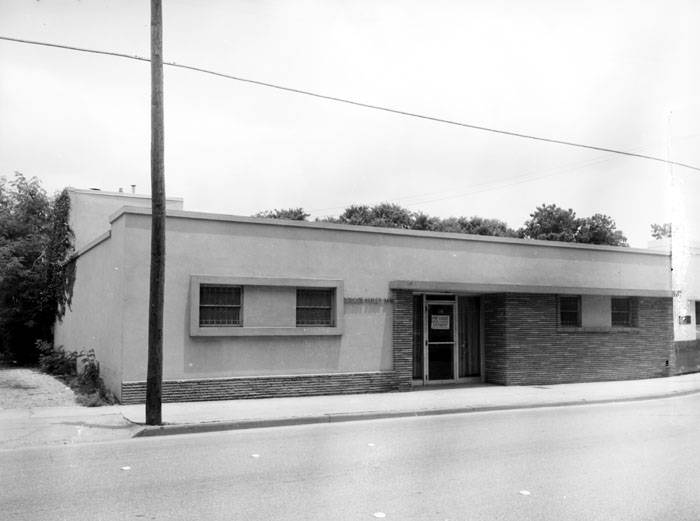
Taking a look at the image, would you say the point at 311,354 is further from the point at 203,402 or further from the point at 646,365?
the point at 646,365

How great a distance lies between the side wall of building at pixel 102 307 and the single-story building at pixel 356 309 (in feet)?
0.20

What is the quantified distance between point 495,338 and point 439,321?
5.15 feet

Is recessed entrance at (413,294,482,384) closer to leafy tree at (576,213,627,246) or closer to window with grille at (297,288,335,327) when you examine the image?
window with grille at (297,288,335,327)

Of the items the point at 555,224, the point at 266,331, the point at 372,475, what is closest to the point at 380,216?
the point at 555,224

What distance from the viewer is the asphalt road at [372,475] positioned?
20.8 ft

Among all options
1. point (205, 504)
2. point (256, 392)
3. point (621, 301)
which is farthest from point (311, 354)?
point (621, 301)

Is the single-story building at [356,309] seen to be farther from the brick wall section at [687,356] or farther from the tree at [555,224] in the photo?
the tree at [555,224]

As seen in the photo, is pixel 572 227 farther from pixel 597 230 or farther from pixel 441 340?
pixel 441 340

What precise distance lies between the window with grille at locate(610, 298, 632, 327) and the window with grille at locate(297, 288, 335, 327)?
922 centimetres

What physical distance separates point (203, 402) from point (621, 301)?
12.8m

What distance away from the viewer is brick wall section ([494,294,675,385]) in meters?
17.7

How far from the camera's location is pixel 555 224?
2041 inches

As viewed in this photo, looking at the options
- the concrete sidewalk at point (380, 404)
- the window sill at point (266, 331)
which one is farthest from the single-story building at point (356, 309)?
the concrete sidewalk at point (380, 404)

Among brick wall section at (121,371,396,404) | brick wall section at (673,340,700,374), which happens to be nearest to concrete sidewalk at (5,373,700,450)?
brick wall section at (121,371,396,404)
